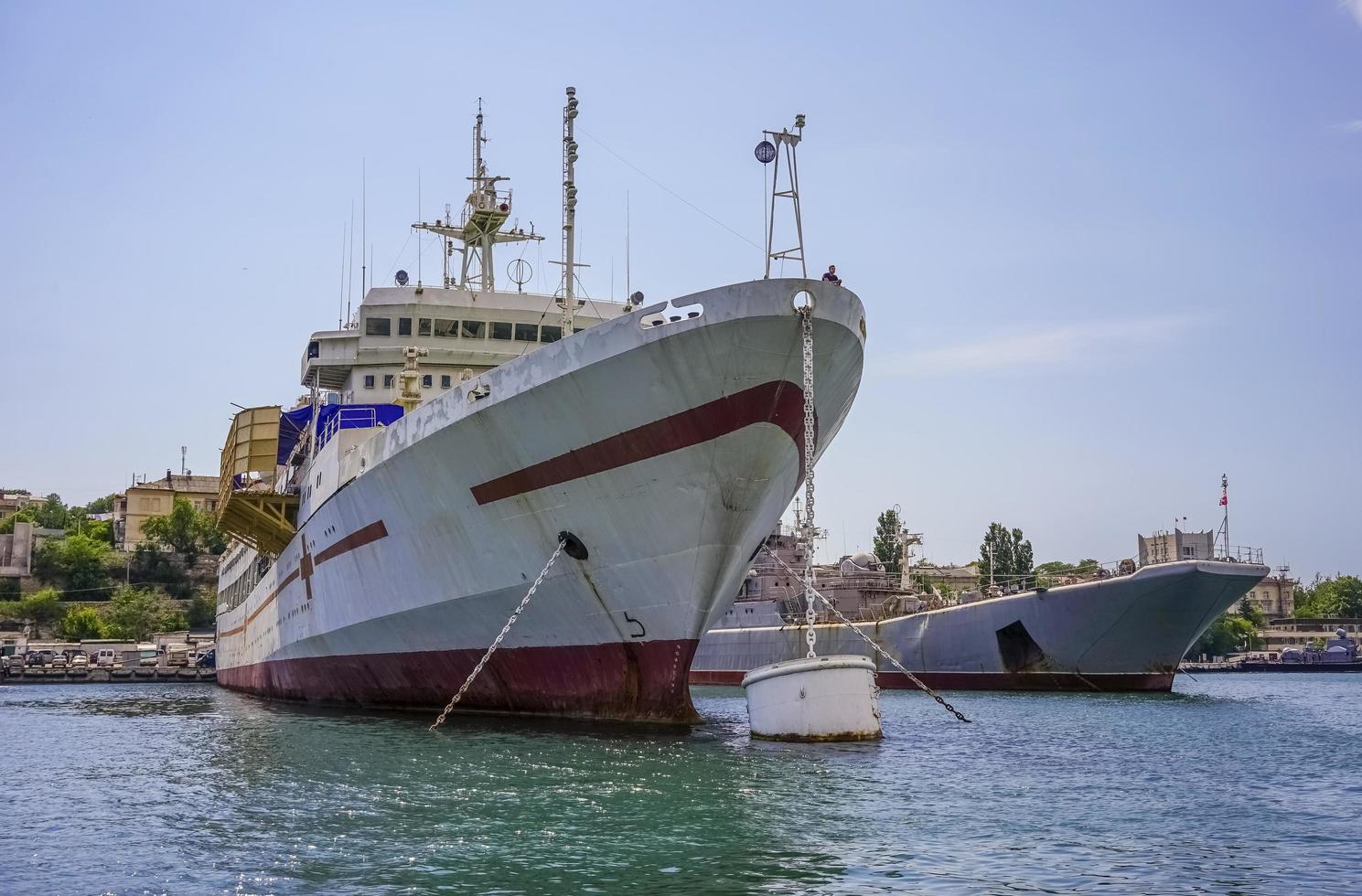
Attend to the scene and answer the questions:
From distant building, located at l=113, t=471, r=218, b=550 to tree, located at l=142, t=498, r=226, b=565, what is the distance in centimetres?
388

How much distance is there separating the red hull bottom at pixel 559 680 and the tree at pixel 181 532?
74320mm

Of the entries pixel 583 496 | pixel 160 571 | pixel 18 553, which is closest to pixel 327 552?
pixel 583 496

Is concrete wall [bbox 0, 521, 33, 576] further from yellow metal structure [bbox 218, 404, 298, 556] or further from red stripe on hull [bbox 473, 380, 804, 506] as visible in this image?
red stripe on hull [bbox 473, 380, 804, 506]

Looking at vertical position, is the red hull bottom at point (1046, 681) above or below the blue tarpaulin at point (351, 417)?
below

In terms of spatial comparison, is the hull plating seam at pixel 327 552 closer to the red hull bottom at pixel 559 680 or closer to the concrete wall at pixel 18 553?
the red hull bottom at pixel 559 680

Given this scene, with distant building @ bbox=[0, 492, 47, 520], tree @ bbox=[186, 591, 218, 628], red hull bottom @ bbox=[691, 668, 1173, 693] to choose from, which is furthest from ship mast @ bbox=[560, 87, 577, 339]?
distant building @ bbox=[0, 492, 47, 520]

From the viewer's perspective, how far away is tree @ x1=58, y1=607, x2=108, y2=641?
77375mm

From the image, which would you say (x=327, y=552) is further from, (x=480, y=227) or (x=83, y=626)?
(x=83, y=626)

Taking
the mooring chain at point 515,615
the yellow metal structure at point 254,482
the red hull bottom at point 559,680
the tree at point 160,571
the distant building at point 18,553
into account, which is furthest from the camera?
the distant building at point 18,553

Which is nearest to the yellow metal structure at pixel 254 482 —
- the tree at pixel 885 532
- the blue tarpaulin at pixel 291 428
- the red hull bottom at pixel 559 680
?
the blue tarpaulin at pixel 291 428

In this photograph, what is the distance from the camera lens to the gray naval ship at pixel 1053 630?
3052 centimetres

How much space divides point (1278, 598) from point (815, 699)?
122 metres

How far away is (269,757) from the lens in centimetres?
1527

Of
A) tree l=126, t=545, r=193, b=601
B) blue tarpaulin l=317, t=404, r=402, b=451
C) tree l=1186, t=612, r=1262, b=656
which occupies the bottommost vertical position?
tree l=1186, t=612, r=1262, b=656
